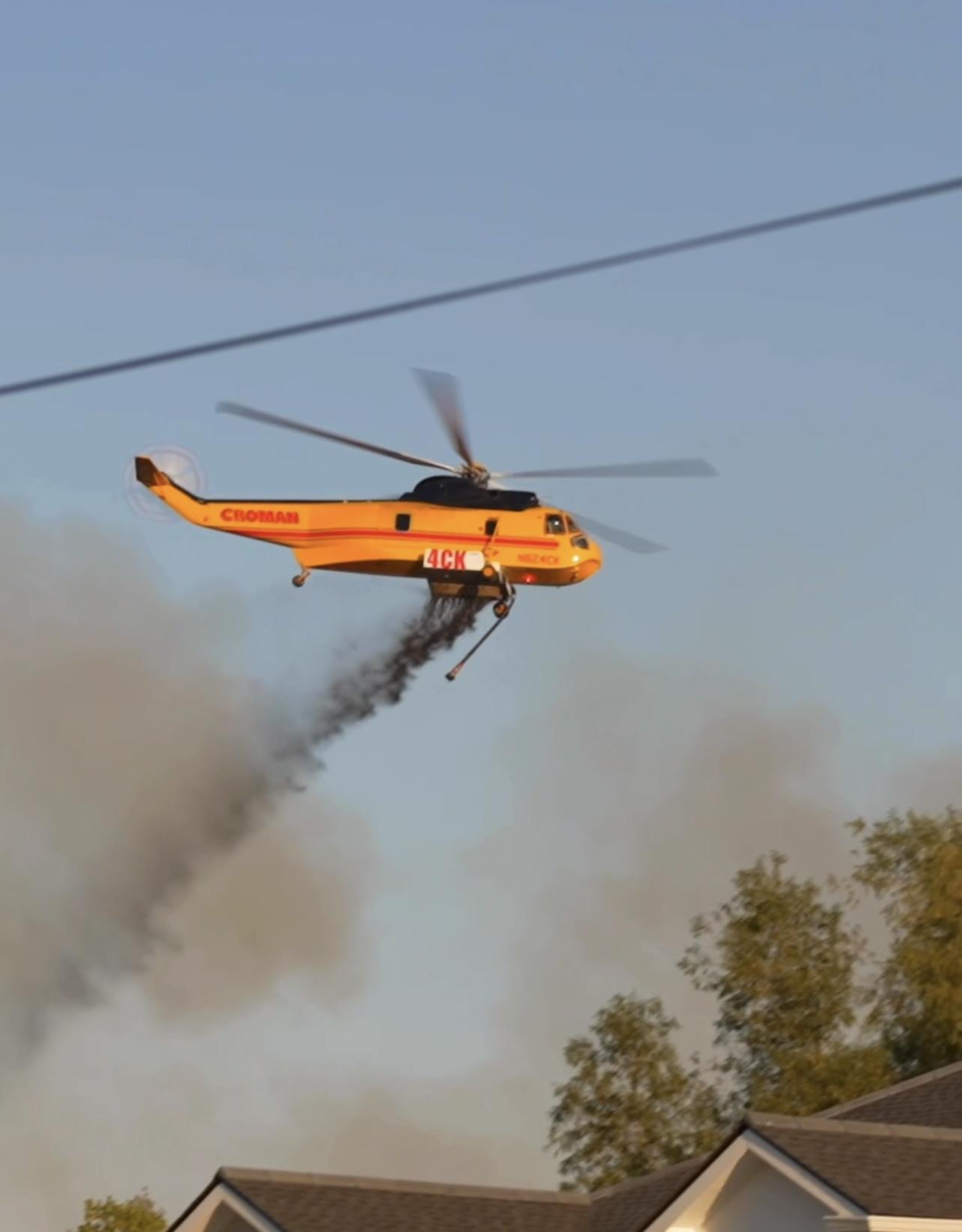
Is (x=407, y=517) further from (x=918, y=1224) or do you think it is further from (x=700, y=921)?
(x=700, y=921)

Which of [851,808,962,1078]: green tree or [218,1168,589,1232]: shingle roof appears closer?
[218,1168,589,1232]: shingle roof

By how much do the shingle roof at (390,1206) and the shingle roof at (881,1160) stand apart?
16.5 feet

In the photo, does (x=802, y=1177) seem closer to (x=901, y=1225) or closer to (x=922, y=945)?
(x=901, y=1225)

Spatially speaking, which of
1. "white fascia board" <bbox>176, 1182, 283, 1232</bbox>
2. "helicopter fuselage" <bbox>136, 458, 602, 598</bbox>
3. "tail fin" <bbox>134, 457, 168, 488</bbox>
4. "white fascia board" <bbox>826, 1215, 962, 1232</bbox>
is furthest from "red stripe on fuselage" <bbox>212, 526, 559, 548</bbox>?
"white fascia board" <bbox>826, 1215, 962, 1232</bbox>

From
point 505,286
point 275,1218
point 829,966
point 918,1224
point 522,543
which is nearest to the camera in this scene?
point 505,286

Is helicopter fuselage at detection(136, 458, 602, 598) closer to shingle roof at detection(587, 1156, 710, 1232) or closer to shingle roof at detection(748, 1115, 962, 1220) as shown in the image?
shingle roof at detection(587, 1156, 710, 1232)

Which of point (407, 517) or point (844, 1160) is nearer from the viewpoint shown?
point (844, 1160)

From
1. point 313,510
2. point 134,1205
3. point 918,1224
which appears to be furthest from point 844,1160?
point 134,1205

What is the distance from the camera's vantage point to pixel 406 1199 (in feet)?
108

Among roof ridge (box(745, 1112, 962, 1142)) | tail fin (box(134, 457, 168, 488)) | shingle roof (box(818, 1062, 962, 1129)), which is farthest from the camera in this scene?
tail fin (box(134, 457, 168, 488))

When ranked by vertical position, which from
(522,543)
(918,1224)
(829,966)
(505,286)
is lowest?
(918,1224)

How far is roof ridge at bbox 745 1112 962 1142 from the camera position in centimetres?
2922

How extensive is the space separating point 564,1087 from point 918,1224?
3678 cm

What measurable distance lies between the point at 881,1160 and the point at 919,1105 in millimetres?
6826
